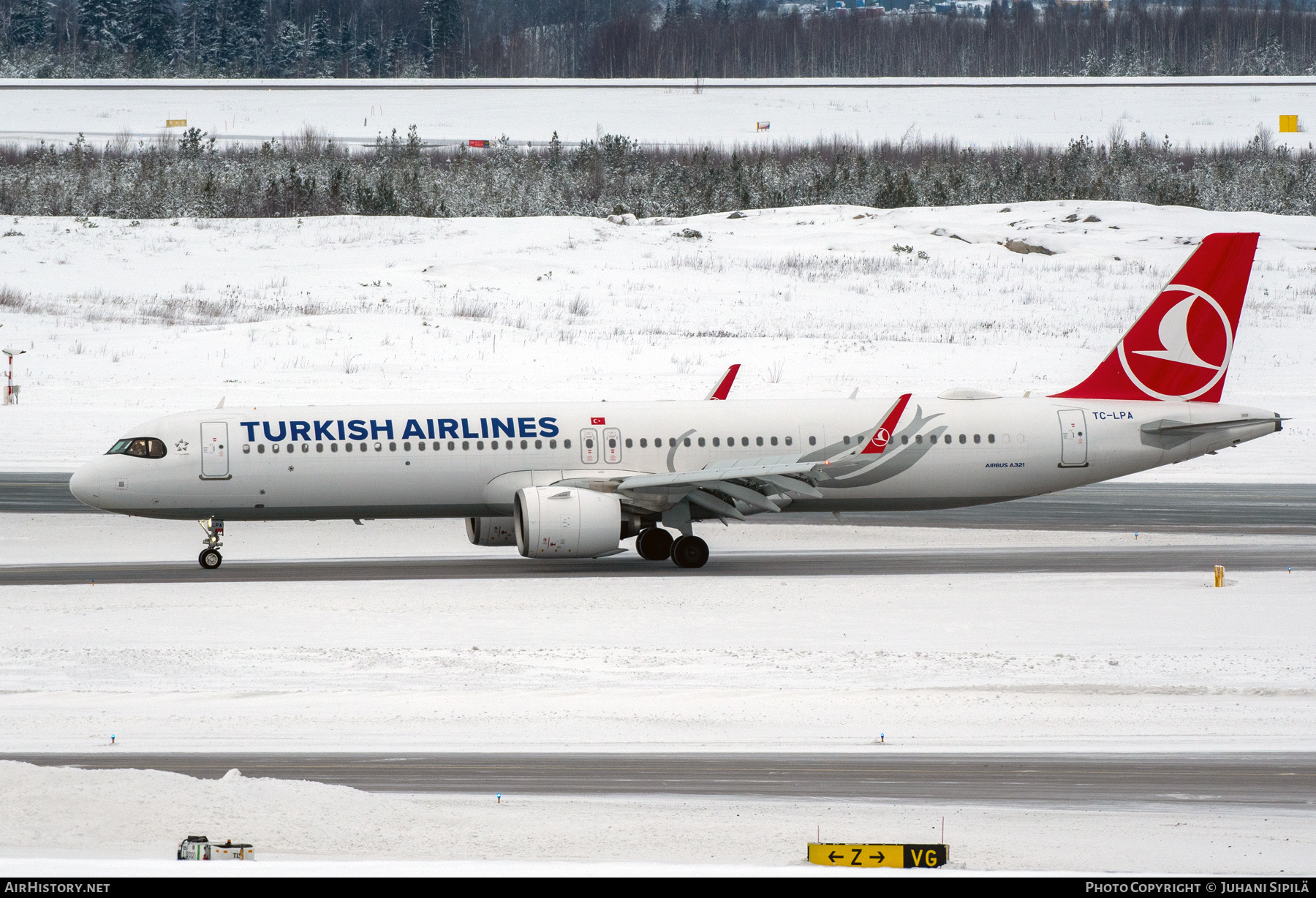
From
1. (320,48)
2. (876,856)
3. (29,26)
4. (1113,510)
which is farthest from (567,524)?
(29,26)

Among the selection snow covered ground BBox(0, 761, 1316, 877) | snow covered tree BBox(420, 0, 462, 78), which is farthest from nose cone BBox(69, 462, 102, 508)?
snow covered tree BBox(420, 0, 462, 78)

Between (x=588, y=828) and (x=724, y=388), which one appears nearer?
(x=588, y=828)

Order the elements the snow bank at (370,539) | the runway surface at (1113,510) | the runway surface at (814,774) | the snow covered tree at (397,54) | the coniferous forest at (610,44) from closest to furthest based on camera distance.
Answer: the runway surface at (814,774)
the snow bank at (370,539)
the runway surface at (1113,510)
the coniferous forest at (610,44)
the snow covered tree at (397,54)

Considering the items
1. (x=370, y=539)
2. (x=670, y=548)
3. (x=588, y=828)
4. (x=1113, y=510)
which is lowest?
(x=370, y=539)

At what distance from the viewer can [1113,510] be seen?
127 ft

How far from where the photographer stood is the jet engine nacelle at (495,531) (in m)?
31.8

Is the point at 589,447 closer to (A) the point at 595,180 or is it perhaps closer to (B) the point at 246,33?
(A) the point at 595,180

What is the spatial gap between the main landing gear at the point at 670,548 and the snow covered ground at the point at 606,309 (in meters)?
20.2

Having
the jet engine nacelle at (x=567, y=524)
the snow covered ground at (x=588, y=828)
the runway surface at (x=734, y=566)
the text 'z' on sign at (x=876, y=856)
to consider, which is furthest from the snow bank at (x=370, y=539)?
the text 'z' on sign at (x=876, y=856)

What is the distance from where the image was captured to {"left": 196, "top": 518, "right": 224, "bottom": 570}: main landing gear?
31094 millimetres

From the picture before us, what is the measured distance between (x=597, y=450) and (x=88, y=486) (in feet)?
33.4

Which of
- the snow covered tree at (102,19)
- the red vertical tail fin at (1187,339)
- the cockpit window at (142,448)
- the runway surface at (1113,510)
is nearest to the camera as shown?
the cockpit window at (142,448)

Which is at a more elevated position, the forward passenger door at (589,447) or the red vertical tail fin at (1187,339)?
the red vertical tail fin at (1187,339)

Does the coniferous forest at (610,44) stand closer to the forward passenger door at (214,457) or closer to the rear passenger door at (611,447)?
the forward passenger door at (214,457)
